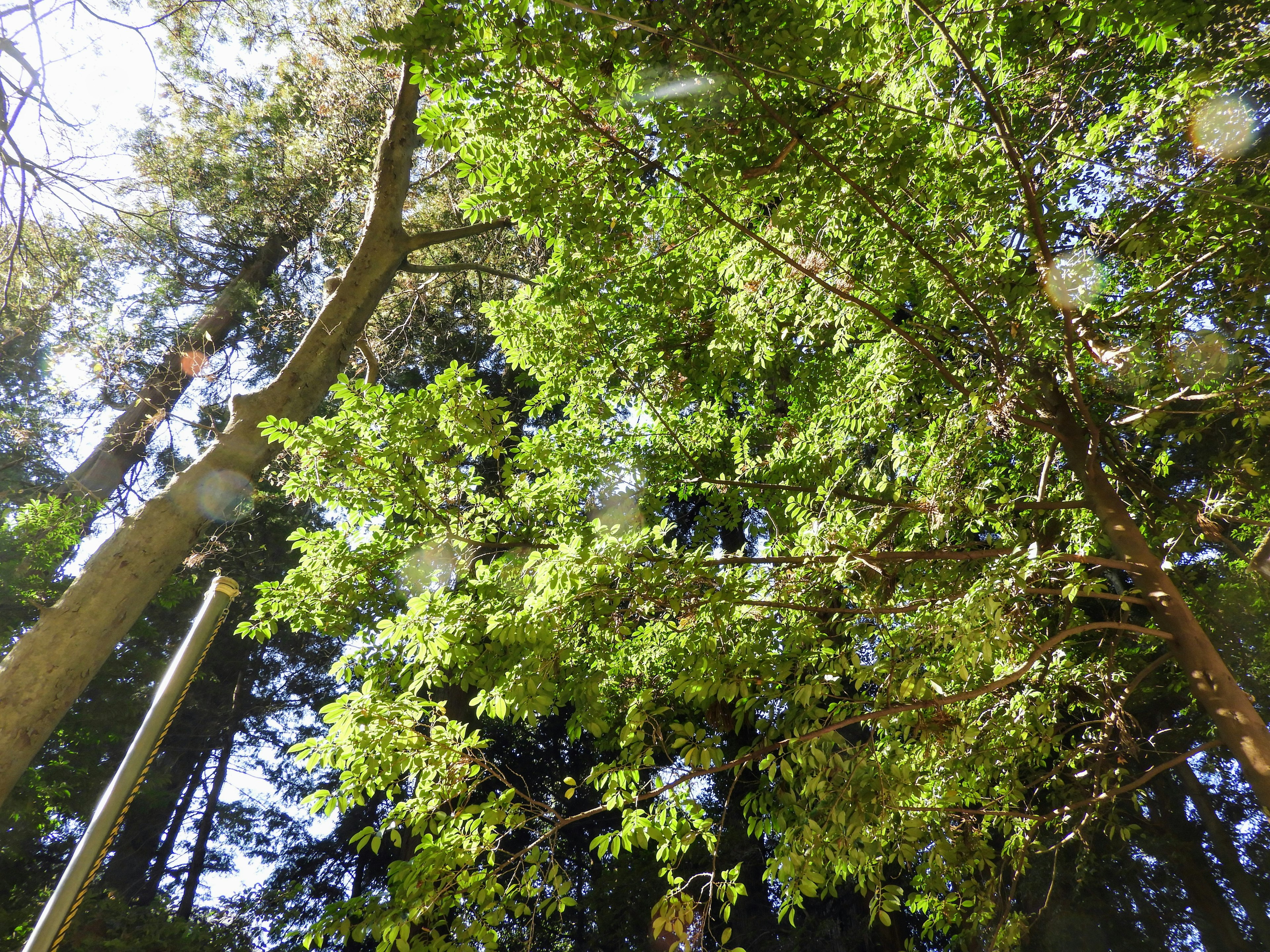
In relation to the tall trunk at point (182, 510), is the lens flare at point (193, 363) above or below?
above

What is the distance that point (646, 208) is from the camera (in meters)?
4.72

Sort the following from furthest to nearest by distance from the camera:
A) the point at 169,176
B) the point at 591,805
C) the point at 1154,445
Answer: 1. the point at 591,805
2. the point at 169,176
3. the point at 1154,445

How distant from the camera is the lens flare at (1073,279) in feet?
11.0

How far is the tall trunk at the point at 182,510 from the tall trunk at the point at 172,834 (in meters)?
9.98

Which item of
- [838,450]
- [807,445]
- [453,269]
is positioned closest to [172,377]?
[453,269]

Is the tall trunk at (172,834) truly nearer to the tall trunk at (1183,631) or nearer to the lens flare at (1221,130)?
the tall trunk at (1183,631)

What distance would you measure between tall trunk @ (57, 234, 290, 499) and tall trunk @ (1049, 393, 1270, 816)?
6370 mm

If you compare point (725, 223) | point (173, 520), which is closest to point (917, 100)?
point (725, 223)

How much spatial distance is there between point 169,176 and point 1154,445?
36.6 feet

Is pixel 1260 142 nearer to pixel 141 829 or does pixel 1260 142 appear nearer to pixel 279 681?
pixel 279 681

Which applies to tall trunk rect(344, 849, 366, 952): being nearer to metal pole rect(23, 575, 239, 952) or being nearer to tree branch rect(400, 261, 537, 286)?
tree branch rect(400, 261, 537, 286)

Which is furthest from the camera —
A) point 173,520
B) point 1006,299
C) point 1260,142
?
point 1260,142

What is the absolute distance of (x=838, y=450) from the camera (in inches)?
206

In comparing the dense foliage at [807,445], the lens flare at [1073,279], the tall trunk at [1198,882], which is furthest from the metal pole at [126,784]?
the tall trunk at [1198,882]
